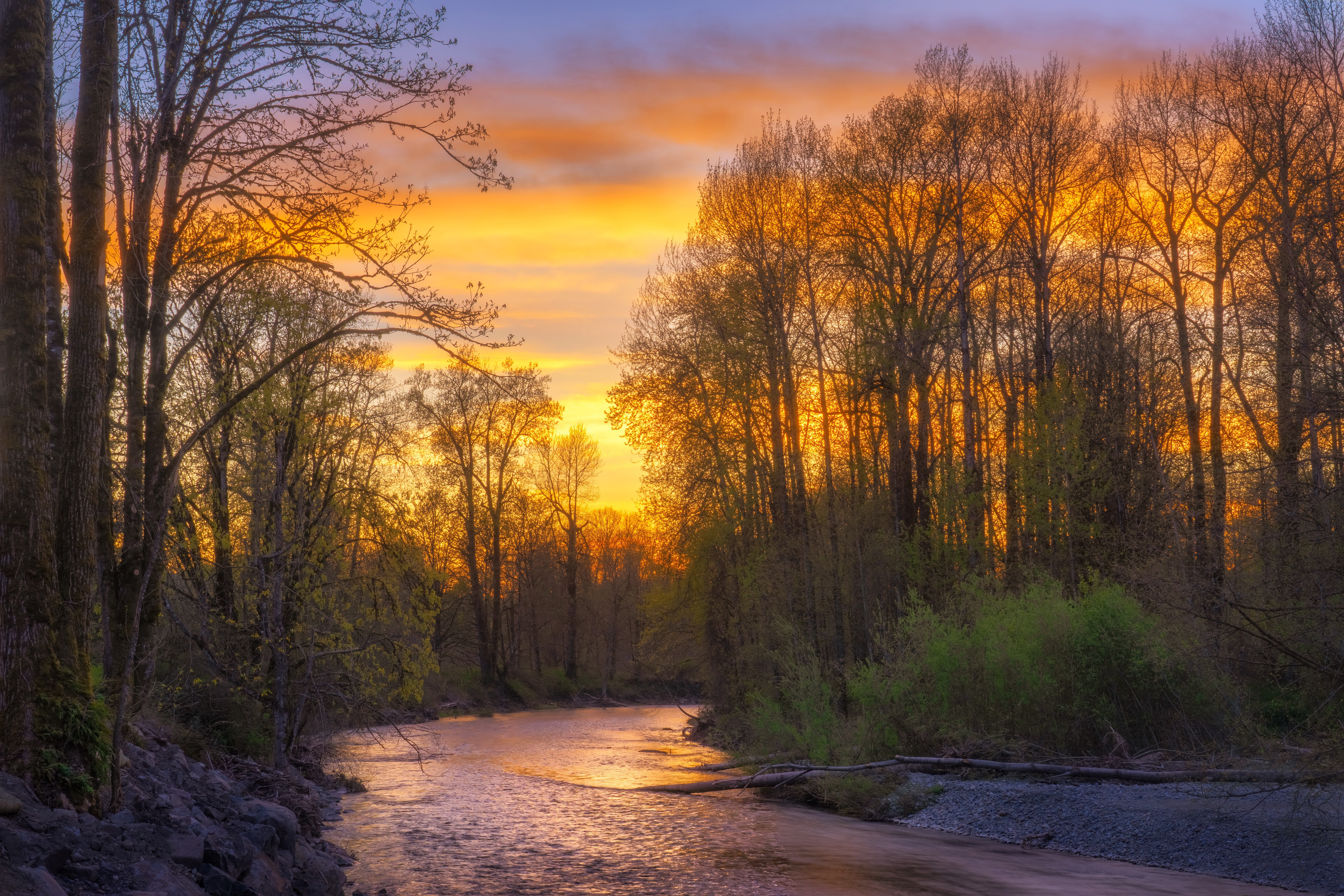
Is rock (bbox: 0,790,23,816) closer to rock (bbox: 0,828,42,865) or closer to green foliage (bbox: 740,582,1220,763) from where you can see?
rock (bbox: 0,828,42,865)

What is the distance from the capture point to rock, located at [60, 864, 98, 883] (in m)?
6.96

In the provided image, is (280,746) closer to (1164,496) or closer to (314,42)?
(314,42)

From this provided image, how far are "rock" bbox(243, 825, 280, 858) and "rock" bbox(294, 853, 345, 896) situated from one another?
42cm

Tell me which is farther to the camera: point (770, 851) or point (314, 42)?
point (770, 851)

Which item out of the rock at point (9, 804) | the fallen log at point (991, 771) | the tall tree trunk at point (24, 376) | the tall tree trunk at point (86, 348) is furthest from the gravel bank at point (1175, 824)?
the tall tree trunk at point (24, 376)

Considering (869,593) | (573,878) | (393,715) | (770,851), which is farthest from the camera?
(393,715)

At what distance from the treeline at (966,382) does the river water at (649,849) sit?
446cm

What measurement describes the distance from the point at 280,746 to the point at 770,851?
31.3 ft

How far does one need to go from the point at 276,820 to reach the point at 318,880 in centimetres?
99

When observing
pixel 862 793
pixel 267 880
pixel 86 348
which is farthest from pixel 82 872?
pixel 862 793

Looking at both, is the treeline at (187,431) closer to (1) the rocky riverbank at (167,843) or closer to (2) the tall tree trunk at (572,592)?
(1) the rocky riverbank at (167,843)

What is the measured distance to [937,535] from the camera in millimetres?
24875

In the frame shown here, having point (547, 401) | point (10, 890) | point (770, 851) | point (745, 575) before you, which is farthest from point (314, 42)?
point (547, 401)

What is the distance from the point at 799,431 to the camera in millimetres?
29109
